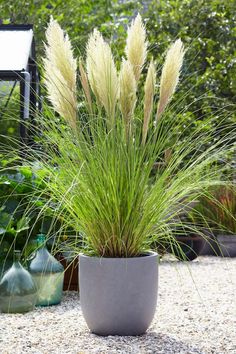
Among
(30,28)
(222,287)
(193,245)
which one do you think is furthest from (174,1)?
(222,287)

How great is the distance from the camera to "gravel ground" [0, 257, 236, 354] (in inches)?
127

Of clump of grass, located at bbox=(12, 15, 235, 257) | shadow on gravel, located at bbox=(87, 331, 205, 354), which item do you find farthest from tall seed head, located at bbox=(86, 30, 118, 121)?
shadow on gravel, located at bbox=(87, 331, 205, 354)

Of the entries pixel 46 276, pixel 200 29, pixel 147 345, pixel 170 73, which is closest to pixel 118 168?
pixel 170 73

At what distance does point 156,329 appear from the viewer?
11.8ft

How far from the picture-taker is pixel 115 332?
11.1 feet

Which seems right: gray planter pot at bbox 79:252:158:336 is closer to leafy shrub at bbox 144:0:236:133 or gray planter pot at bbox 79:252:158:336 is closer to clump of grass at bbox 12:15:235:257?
clump of grass at bbox 12:15:235:257

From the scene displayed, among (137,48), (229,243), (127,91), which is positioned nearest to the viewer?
(127,91)

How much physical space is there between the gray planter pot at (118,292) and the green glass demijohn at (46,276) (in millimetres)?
825

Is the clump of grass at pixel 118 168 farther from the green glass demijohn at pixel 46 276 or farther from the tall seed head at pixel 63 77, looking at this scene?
the green glass demijohn at pixel 46 276

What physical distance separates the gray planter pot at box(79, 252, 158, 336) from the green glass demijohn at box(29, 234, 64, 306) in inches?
32.5

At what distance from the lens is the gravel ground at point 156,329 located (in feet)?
10.6

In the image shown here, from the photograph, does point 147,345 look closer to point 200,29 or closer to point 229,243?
point 229,243

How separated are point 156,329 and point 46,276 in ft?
2.88

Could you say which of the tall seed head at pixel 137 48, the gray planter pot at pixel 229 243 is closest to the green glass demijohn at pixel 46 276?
the tall seed head at pixel 137 48
